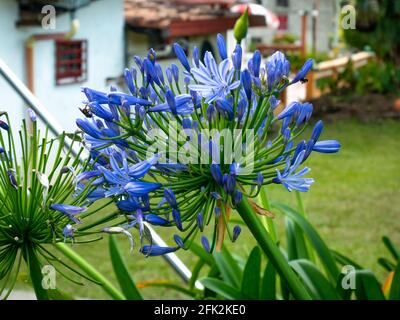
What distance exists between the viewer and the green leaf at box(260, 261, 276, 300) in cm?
123

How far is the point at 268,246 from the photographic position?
2.32 feet

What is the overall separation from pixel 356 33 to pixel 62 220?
280 inches

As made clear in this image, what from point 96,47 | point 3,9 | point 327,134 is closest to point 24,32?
point 3,9

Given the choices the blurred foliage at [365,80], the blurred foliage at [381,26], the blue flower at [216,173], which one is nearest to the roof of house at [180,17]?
the blurred foliage at [381,26]

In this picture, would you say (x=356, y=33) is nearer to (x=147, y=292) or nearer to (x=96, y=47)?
(x=96, y=47)

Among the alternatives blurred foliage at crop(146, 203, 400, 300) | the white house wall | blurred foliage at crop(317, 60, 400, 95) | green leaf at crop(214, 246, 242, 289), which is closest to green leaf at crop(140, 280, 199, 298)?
blurred foliage at crop(146, 203, 400, 300)

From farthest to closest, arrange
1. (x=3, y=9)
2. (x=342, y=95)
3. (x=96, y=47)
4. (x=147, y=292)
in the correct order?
Result: (x=342, y=95) < (x=96, y=47) < (x=3, y=9) < (x=147, y=292)

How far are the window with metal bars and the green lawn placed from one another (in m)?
1.27

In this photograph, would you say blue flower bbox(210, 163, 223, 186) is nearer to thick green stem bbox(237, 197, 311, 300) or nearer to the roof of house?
thick green stem bbox(237, 197, 311, 300)

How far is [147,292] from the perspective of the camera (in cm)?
302

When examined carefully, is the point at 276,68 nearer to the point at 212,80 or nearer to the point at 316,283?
the point at 212,80

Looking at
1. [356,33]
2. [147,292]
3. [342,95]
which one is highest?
[356,33]
